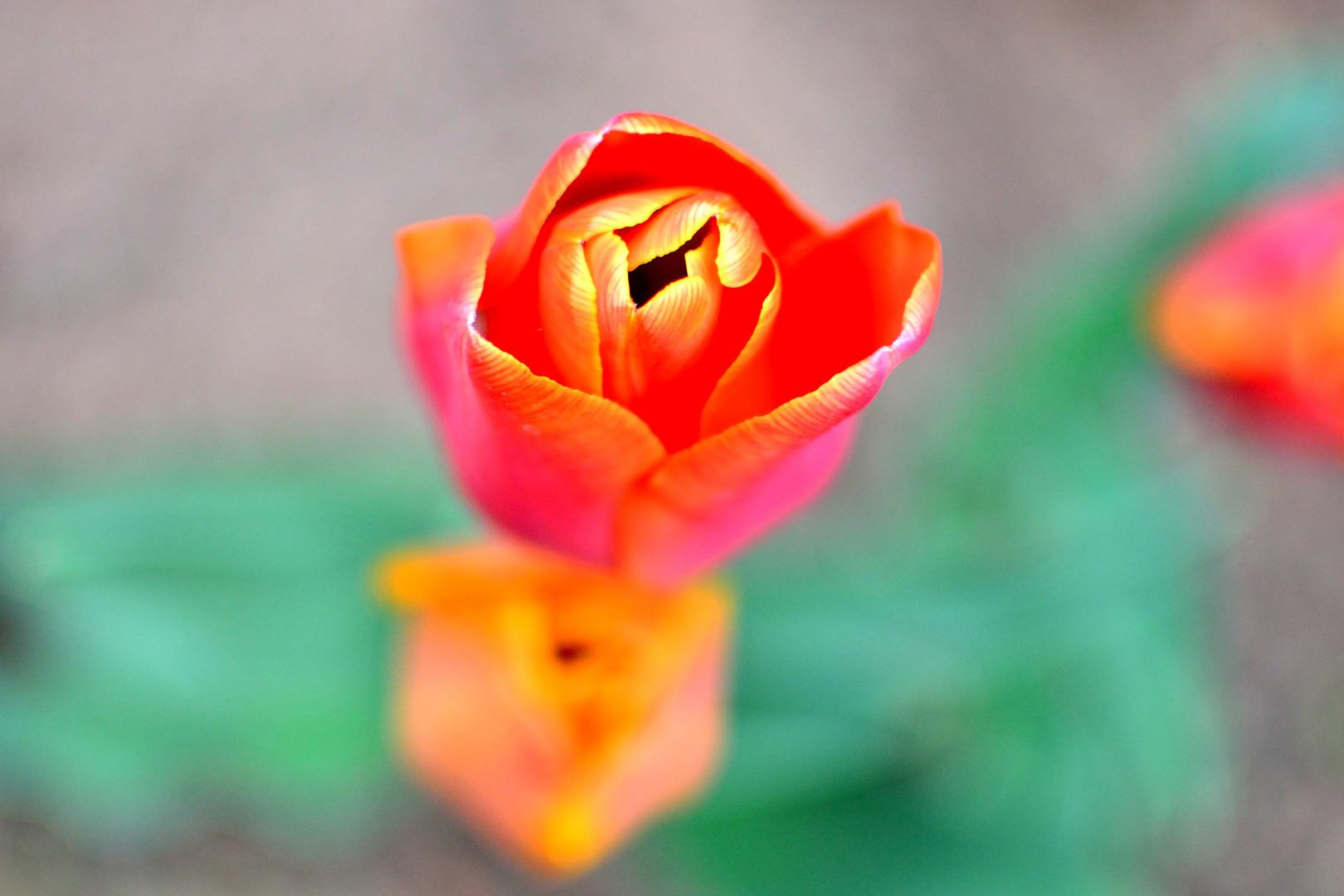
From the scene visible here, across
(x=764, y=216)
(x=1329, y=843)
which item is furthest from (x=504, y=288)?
(x=1329, y=843)

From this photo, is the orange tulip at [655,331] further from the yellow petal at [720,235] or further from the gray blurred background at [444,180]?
the gray blurred background at [444,180]

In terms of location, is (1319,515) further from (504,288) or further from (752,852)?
(504,288)

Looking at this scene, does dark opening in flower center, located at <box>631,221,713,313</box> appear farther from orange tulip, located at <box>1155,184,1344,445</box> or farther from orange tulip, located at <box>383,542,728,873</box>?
orange tulip, located at <box>1155,184,1344,445</box>

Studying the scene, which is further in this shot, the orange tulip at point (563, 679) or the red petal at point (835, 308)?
the orange tulip at point (563, 679)

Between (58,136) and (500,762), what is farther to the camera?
(58,136)

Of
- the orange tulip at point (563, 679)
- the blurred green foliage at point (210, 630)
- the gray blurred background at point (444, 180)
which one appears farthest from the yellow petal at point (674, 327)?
the gray blurred background at point (444, 180)

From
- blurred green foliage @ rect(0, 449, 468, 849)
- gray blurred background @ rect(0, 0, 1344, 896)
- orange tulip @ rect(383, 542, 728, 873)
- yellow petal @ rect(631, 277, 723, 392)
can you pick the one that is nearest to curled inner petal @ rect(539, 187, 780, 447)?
yellow petal @ rect(631, 277, 723, 392)

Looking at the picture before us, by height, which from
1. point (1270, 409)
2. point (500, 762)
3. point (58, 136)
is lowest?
point (500, 762)
